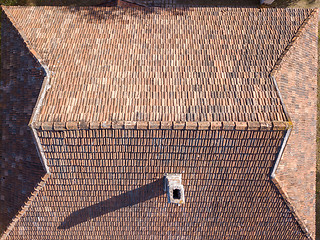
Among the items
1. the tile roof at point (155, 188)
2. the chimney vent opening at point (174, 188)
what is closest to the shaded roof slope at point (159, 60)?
the tile roof at point (155, 188)

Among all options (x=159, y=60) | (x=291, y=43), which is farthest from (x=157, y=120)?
(x=291, y=43)

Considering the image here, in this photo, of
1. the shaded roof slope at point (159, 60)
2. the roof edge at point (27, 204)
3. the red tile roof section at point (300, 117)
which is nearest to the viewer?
the shaded roof slope at point (159, 60)

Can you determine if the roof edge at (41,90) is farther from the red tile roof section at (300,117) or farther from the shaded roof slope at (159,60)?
the red tile roof section at (300,117)

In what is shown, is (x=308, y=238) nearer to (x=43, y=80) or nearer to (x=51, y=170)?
(x=51, y=170)

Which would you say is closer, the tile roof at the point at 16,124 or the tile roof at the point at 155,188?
the tile roof at the point at 155,188

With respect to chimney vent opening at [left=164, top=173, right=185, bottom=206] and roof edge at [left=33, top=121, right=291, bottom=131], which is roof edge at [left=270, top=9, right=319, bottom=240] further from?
chimney vent opening at [left=164, top=173, right=185, bottom=206]

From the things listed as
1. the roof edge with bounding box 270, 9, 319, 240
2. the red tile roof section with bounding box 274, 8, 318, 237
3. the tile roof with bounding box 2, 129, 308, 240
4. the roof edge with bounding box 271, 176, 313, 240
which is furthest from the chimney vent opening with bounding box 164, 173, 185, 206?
the red tile roof section with bounding box 274, 8, 318, 237
